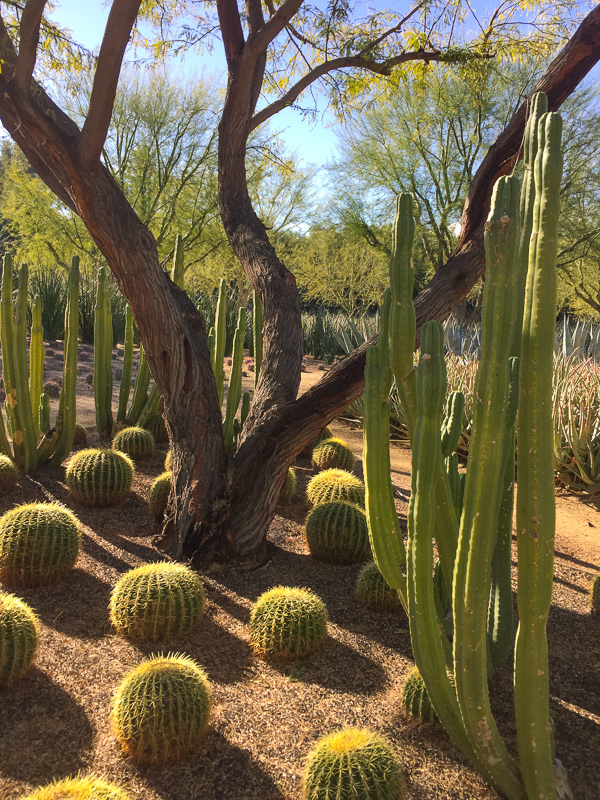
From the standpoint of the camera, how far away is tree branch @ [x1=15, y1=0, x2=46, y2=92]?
3.44 metres

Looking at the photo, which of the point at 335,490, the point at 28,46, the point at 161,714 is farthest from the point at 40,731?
the point at 28,46

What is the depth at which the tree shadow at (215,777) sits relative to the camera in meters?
2.15

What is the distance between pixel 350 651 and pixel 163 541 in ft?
5.19

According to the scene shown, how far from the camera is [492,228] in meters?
1.68

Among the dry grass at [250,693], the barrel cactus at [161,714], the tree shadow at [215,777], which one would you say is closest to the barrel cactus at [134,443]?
the dry grass at [250,693]

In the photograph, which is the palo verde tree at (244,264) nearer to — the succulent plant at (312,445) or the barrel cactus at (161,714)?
the barrel cactus at (161,714)

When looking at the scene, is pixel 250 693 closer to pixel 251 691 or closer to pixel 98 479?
Answer: pixel 251 691

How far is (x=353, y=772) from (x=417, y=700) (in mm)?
586

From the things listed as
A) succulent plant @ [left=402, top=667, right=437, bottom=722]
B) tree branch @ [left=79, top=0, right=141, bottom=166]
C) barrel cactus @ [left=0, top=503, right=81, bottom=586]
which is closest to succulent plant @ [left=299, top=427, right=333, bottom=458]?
barrel cactus @ [left=0, top=503, right=81, bottom=586]

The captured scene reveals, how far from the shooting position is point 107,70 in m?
3.43

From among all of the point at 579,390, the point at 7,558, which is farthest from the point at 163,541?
the point at 579,390

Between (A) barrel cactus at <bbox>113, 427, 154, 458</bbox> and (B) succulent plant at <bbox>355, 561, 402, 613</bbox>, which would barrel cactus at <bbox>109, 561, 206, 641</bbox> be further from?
(A) barrel cactus at <bbox>113, 427, 154, 458</bbox>

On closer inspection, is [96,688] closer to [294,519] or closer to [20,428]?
[294,519]

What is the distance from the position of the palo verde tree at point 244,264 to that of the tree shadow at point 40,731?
4.21 feet
